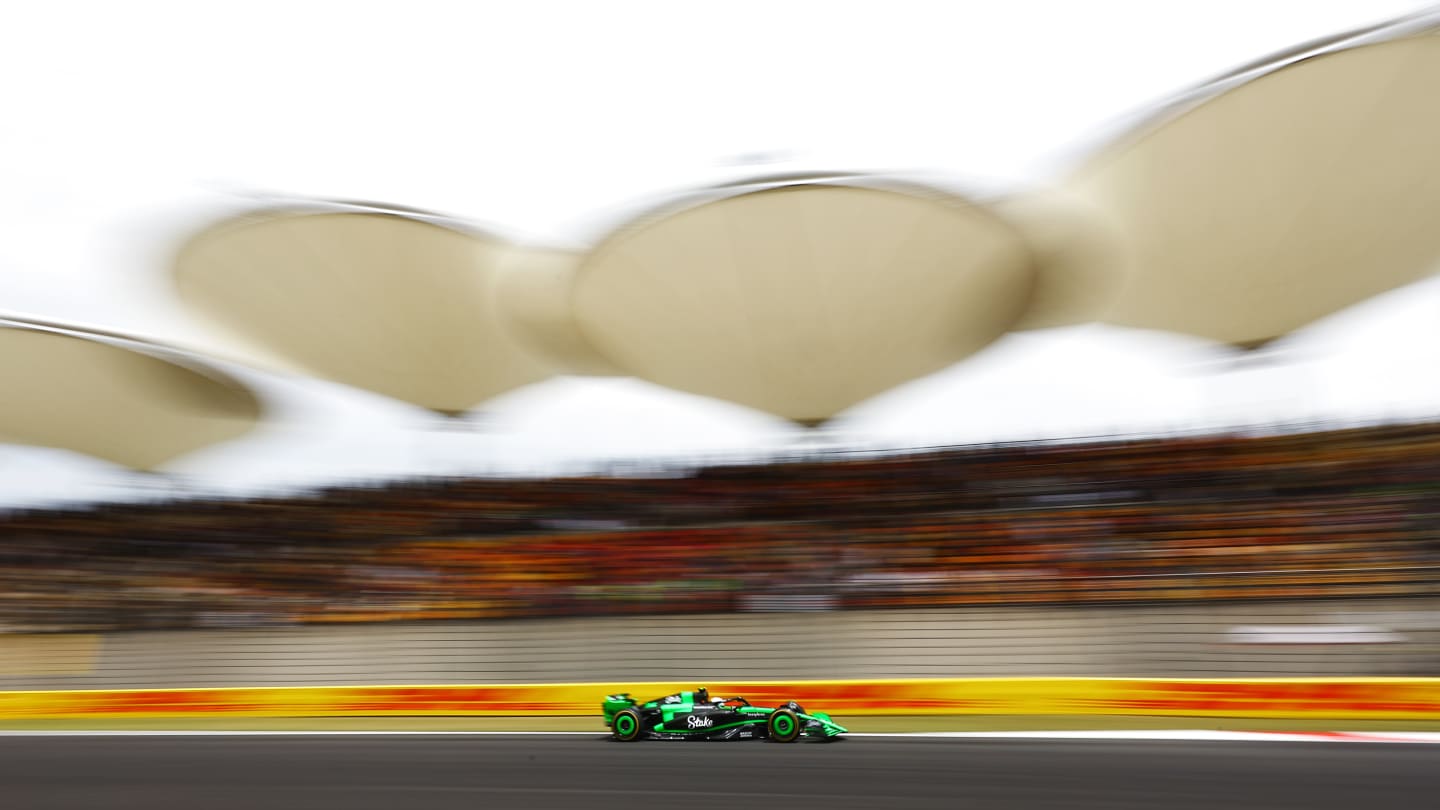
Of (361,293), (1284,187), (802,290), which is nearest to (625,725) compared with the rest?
(802,290)

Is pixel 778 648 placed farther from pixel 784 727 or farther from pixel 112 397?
pixel 112 397

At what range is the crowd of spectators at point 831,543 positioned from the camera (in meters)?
12.7

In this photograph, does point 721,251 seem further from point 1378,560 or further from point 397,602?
point 1378,560

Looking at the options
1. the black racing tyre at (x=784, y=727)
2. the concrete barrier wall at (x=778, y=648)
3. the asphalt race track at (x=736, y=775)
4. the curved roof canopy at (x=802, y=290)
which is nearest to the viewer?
the asphalt race track at (x=736, y=775)

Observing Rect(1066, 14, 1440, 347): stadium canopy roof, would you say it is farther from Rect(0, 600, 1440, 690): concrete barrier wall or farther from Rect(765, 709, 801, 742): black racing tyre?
Rect(765, 709, 801, 742): black racing tyre

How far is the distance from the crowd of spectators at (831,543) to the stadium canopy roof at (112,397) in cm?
319

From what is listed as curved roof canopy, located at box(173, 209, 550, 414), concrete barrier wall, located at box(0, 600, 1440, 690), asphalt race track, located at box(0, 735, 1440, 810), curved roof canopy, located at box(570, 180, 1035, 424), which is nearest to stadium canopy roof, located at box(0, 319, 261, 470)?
curved roof canopy, located at box(173, 209, 550, 414)

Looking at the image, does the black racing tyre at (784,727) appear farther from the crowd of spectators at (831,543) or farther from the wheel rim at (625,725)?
the crowd of spectators at (831,543)

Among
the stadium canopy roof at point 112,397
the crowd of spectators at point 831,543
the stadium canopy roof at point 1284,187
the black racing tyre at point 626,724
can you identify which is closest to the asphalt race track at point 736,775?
the black racing tyre at point 626,724

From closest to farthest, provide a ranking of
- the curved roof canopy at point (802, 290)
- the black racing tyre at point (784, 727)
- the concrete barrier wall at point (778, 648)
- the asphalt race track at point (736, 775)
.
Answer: the asphalt race track at point (736, 775) < the black racing tyre at point (784, 727) < the concrete barrier wall at point (778, 648) < the curved roof canopy at point (802, 290)

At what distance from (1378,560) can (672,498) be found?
11.1 m

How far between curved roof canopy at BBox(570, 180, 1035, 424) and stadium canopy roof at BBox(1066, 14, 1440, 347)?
2094 millimetres

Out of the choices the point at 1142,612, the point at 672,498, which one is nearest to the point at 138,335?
the point at 672,498

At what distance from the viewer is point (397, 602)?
47.0ft
